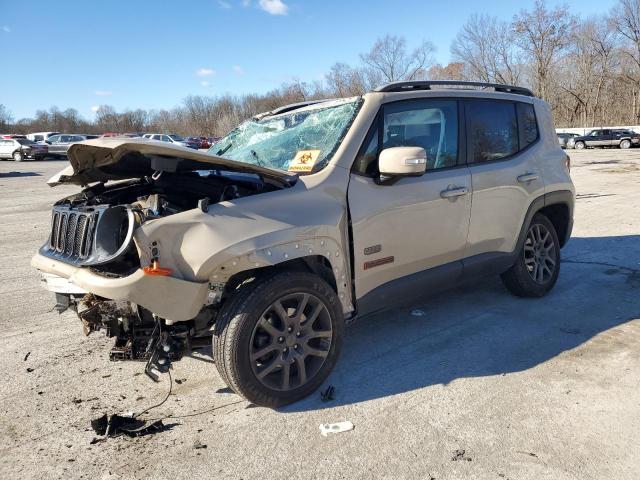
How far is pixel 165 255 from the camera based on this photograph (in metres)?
2.66

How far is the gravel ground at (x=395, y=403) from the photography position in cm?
254

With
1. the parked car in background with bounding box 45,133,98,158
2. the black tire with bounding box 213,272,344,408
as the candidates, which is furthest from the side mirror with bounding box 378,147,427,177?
the parked car in background with bounding box 45,133,98,158

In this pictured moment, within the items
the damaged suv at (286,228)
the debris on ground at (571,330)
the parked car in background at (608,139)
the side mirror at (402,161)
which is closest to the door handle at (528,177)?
the damaged suv at (286,228)

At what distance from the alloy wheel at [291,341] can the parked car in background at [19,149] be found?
37.6 meters

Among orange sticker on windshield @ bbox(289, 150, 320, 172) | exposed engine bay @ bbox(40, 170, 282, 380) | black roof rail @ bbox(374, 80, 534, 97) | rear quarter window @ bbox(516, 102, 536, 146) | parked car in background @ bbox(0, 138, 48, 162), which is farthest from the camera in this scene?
parked car in background @ bbox(0, 138, 48, 162)

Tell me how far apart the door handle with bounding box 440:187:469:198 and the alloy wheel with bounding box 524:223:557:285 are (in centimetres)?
120

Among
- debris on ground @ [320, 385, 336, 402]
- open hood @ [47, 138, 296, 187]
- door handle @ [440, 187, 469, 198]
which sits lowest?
debris on ground @ [320, 385, 336, 402]

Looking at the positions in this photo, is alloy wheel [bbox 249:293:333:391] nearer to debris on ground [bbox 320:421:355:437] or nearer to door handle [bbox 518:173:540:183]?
debris on ground [bbox 320:421:355:437]

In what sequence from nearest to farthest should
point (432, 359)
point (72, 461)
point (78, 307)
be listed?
point (72, 461)
point (78, 307)
point (432, 359)

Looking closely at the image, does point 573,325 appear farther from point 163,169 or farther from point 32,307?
point 32,307

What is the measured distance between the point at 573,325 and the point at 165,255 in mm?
3419

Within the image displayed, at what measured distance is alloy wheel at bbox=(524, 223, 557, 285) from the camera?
15.7ft

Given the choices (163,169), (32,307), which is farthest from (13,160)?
(163,169)

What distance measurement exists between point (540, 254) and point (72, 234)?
4149 millimetres
